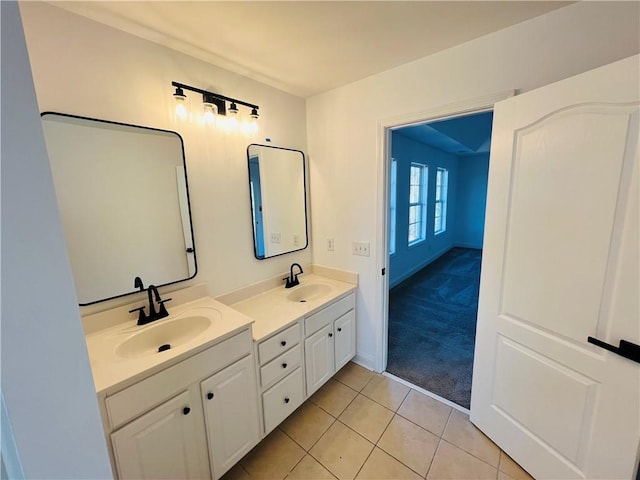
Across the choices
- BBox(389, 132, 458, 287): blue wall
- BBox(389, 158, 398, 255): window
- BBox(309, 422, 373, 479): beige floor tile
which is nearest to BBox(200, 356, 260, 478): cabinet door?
BBox(309, 422, 373, 479): beige floor tile

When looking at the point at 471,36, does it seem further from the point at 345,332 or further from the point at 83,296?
the point at 83,296

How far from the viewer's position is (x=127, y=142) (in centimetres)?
143

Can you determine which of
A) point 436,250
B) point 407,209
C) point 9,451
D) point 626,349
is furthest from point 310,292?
point 436,250

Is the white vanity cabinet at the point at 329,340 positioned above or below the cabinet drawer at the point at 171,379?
below

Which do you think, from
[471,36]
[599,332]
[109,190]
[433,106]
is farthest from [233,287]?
[471,36]

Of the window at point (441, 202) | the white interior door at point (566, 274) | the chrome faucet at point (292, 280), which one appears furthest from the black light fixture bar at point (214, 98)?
the window at point (441, 202)

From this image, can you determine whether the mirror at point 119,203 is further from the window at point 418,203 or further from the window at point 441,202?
the window at point 441,202

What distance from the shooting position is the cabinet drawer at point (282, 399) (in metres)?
1.63

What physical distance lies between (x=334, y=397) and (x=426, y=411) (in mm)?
665

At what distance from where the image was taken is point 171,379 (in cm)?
118

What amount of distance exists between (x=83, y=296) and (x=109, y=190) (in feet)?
1.79

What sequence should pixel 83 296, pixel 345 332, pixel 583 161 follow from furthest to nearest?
pixel 345 332, pixel 83 296, pixel 583 161

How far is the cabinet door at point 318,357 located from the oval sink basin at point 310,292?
31cm

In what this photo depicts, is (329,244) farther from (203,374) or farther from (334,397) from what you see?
(203,374)
